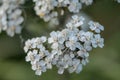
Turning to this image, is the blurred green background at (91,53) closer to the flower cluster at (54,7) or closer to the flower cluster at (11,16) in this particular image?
the flower cluster at (11,16)

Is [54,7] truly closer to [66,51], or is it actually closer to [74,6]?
[74,6]

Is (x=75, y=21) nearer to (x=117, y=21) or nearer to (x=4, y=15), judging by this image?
(x=4, y=15)

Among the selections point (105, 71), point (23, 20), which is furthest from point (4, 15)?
point (105, 71)

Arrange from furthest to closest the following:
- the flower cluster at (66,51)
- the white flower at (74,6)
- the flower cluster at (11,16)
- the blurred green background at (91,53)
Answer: the blurred green background at (91,53) → the flower cluster at (11,16) → the white flower at (74,6) → the flower cluster at (66,51)

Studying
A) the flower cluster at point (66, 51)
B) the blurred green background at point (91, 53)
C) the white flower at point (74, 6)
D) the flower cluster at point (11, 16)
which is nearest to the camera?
the flower cluster at point (66, 51)

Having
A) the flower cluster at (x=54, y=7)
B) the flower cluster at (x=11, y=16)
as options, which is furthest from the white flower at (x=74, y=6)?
the flower cluster at (x=11, y=16)

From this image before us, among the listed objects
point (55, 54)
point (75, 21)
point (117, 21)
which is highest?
point (117, 21)

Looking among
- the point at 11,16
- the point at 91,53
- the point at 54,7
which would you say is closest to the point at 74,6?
the point at 54,7
